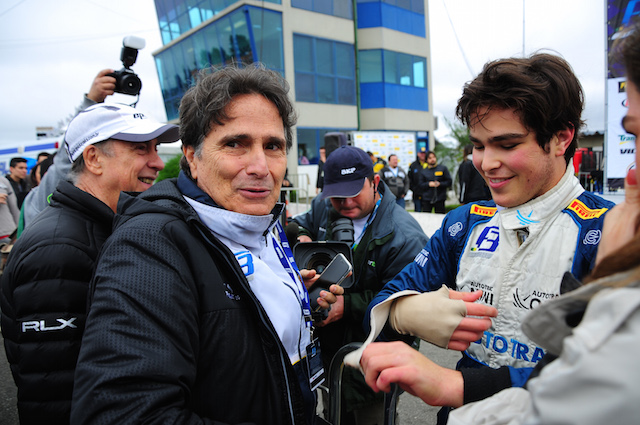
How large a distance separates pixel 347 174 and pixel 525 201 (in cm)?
147

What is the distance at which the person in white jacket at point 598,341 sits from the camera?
21.1 inches

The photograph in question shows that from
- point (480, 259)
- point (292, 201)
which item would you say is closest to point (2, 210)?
Answer: point (480, 259)

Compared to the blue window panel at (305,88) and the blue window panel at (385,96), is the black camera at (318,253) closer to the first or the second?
the blue window panel at (305,88)

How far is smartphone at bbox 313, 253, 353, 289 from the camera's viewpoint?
5.84 feet

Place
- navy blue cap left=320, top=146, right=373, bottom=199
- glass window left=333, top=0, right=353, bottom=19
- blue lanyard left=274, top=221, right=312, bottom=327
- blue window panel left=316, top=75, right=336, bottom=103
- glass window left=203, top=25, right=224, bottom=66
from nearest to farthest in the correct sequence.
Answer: blue lanyard left=274, top=221, right=312, bottom=327 → navy blue cap left=320, top=146, right=373, bottom=199 → glass window left=203, top=25, right=224, bottom=66 → blue window panel left=316, top=75, right=336, bottom=103 → glass window left=333, top=0, right=353, bottom=19

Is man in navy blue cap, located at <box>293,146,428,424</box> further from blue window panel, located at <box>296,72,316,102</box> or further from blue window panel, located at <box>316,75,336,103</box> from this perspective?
blue window panel, located at <box>316,75,336,103</box>

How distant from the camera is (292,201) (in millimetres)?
14250

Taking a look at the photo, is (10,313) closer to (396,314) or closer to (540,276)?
(396,314)

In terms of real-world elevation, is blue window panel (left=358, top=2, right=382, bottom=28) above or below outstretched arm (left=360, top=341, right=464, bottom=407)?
above

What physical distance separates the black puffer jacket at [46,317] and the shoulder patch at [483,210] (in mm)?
1567

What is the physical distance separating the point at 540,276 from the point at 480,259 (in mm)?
228

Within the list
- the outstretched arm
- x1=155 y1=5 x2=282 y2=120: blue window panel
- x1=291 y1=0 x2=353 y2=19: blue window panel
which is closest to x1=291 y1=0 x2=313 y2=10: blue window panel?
x1=291 y1=0 x2=353 y2=19: blue window panel

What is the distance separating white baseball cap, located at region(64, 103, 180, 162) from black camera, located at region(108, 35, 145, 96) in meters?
0.83

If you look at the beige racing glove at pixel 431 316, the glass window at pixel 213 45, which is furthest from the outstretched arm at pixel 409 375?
the glass window at pixel 213 45
